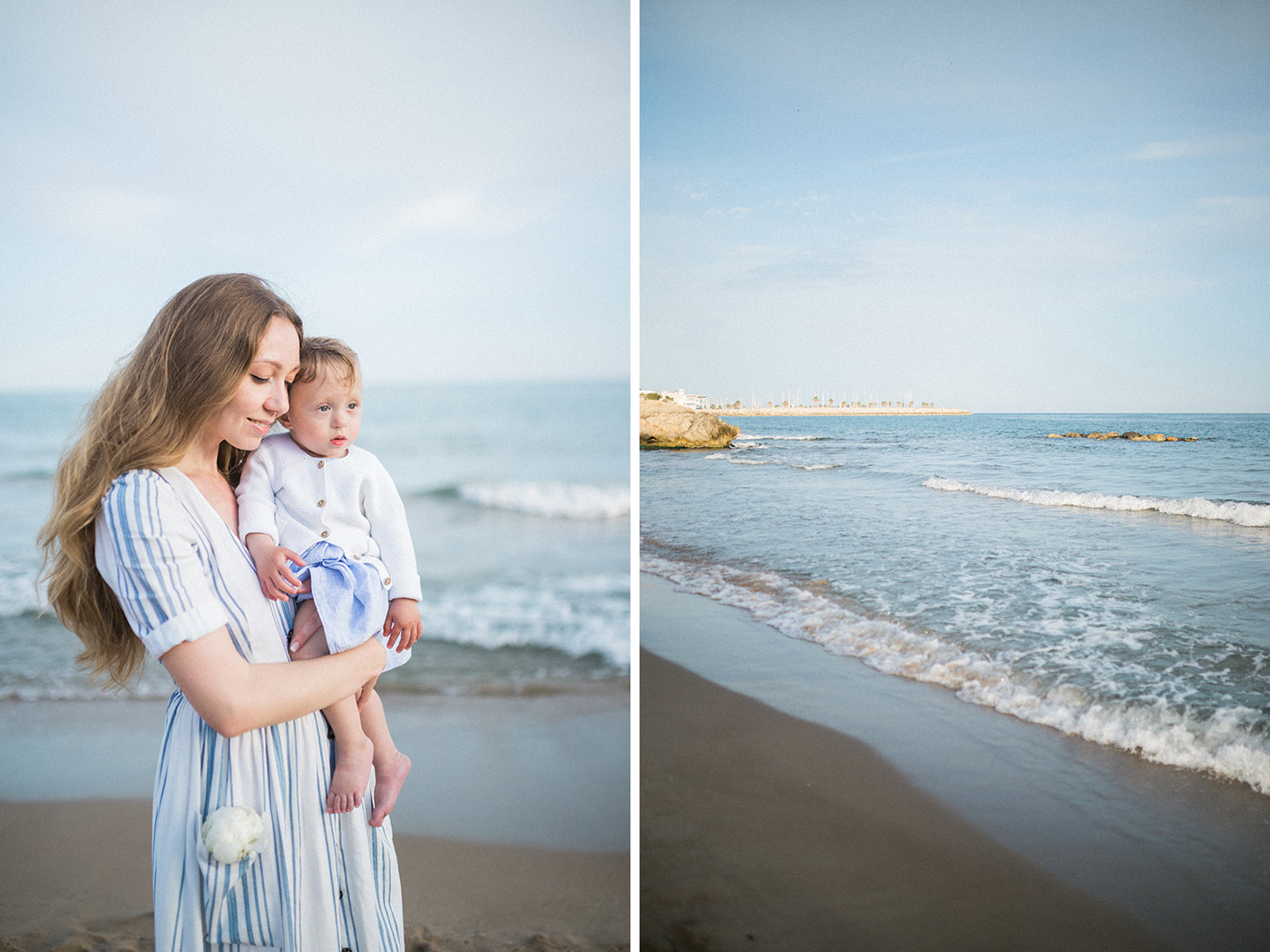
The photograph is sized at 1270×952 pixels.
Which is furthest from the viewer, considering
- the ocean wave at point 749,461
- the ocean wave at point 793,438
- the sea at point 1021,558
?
the ocean wave at point 749,461

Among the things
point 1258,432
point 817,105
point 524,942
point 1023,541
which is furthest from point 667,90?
point 524,942

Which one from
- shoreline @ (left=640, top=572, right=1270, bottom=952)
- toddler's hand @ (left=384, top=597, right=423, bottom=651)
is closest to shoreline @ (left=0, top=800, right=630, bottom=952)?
shoreline @ (left=640, top=572, right=1270, bottom=952)

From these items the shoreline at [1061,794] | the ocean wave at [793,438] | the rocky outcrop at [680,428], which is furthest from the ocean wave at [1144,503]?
the rocky outcrop at [680,428]

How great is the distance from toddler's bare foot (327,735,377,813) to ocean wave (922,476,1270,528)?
85.6 inches

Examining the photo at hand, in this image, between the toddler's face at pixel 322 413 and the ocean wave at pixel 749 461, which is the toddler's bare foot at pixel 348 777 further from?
the ocean wave at pixel 749 461

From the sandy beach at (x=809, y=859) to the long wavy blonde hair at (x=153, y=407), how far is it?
1.87m

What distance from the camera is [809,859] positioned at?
235 cm

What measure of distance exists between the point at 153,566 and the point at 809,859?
6.68ft

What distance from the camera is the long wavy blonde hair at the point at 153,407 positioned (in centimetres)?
94

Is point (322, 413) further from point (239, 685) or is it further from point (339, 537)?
point (239, 685)

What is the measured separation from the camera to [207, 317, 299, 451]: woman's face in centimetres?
101

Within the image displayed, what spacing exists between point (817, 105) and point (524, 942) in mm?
2698

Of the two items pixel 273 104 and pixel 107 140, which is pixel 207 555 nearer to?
pixel 273 104

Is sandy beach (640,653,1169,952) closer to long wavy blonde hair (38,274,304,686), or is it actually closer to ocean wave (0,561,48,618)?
long wavy blonde hair (38,274,304,686)
